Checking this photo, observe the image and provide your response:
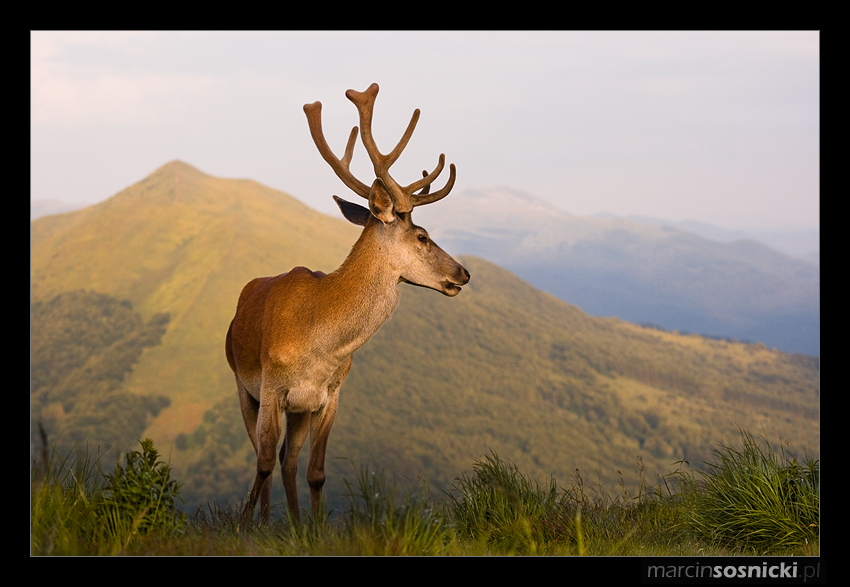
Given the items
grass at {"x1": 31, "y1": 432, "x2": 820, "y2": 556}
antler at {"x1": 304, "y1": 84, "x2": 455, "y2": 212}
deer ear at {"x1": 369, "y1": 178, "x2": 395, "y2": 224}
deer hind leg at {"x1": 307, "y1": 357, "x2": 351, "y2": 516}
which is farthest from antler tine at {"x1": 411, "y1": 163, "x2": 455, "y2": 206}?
grass at {"x1": 31, "y1": 432, "x2": 820, "y2": 556}

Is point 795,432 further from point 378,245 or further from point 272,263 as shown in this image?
point 378,245

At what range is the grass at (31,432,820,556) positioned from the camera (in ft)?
25.2

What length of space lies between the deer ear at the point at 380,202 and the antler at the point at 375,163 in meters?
0.01

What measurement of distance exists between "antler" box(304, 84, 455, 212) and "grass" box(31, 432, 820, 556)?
2.98m

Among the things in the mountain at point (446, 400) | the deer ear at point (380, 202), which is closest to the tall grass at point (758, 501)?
the deer ear at point (380, 202)

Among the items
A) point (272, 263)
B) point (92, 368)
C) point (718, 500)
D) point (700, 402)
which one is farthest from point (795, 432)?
point (718, 500)

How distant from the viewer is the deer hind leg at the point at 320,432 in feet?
31.4

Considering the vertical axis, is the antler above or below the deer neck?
above

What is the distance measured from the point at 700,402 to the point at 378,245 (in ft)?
592

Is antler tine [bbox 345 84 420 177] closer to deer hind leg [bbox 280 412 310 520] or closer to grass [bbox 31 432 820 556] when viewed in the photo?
deer hind leg [bbox 280 412 310 520]

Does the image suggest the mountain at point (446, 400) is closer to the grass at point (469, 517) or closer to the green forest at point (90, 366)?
the green forest at point (90, 366)

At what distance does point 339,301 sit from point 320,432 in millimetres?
1455

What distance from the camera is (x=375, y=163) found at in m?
9.40

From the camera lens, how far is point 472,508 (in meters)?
9.30
